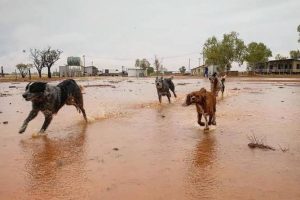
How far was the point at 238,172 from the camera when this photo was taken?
5.51 metres

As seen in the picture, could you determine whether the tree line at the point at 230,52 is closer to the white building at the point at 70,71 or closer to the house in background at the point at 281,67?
the house in background at the point at 281,67

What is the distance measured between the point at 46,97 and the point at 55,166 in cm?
346

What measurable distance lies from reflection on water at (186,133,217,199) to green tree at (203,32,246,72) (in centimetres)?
7827

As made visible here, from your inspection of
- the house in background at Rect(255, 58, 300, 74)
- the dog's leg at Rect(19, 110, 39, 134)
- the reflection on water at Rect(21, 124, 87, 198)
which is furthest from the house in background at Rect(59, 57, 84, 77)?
the reflection on water at Rect(21, 124, 87, 198)

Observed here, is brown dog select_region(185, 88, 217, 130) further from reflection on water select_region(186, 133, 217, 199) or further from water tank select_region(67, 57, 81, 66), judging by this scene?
water tank select_region(67, 57, 81, 66)

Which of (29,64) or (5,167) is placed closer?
(5,167)

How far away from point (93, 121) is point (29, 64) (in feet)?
219

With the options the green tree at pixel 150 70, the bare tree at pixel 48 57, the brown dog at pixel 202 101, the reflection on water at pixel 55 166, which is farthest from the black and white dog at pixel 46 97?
the green tree at pixel 150 70

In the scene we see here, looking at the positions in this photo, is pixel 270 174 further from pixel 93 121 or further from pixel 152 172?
pixel 93 121

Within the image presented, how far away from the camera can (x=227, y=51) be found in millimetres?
83750

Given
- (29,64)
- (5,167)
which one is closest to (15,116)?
(5,167)

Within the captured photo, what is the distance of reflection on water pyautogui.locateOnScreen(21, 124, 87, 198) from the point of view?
480cm

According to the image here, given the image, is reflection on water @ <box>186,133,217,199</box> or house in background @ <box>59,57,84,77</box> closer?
reflection on water @ <box>186,133,217,199</box>

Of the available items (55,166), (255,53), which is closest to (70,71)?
(255,53)
